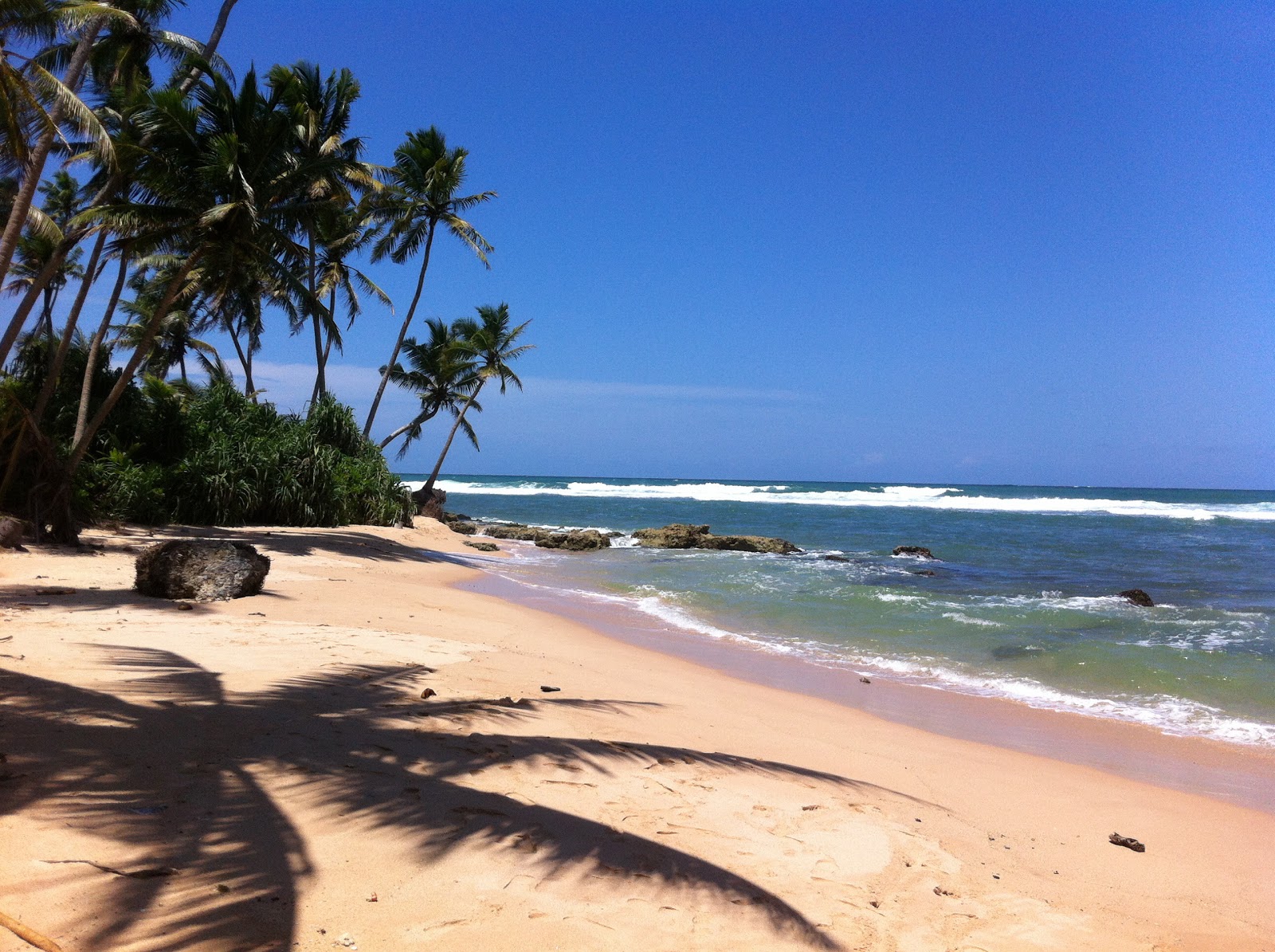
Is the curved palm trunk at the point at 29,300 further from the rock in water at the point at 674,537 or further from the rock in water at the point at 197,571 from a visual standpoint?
the rock in water at the point at 674,537

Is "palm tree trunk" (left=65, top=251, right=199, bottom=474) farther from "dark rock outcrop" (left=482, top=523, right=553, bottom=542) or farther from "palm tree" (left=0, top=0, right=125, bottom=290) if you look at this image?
"dark rock outcrop" (left=482, top=523, right=553, bottom=542)

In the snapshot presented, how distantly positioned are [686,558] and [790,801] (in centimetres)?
1682

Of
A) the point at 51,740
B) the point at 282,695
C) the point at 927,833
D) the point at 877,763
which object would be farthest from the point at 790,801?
the point at 51,740

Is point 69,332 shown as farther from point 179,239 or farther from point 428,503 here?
point 428,503

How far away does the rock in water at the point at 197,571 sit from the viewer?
726 cm

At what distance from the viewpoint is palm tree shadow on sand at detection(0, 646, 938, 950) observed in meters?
2.40

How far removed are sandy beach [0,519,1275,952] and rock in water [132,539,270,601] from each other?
88 centimetres

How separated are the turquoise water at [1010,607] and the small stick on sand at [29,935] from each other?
7678mm

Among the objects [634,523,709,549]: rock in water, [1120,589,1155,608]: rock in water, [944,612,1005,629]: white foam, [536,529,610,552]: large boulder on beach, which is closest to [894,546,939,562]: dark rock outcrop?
[634,523,709,549]: rock in water

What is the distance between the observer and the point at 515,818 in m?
3.25

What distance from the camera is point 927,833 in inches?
157

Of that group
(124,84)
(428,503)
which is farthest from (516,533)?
(124,84)

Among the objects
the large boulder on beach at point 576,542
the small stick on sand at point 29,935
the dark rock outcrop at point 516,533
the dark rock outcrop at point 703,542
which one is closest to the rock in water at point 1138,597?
the dark rock outcrop at point 703,542

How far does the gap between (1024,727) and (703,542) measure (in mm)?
17853
